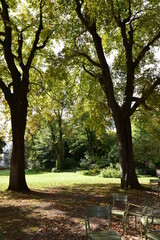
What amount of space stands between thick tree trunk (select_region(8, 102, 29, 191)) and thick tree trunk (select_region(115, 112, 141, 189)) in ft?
19.4

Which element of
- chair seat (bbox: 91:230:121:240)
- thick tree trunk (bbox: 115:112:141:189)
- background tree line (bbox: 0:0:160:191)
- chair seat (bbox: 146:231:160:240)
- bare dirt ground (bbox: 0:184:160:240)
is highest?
background tree line (bbox: 0:0:160:191)

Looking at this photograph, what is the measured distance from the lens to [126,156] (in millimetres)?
14250

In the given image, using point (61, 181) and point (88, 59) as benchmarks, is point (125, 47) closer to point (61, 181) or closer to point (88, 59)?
point (88, 59)

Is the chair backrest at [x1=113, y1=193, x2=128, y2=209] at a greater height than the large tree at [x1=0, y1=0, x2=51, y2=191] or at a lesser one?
lesser

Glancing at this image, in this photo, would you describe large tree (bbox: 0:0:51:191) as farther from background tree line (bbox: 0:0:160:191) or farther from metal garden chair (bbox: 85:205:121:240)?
metal garden chair (bbox: 85:205:121:240)

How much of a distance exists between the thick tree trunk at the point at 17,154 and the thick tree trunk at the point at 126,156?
592 cm

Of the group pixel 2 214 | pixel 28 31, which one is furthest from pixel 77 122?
pixel 2 214

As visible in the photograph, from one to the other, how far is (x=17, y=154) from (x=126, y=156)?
21.7 feet

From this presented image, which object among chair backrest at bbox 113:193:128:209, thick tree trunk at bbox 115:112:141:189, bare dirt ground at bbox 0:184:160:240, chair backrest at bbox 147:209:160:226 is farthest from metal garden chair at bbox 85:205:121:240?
thick tree trunk at bbox 115:112:141:189

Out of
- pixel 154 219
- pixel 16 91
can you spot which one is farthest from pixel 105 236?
pixel 16 91

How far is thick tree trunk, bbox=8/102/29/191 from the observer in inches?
540

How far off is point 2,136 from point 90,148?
19.8 metres

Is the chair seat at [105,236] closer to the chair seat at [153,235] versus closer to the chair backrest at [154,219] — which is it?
the chair seat at [153,235]

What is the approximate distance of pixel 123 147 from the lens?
14.4 meters
